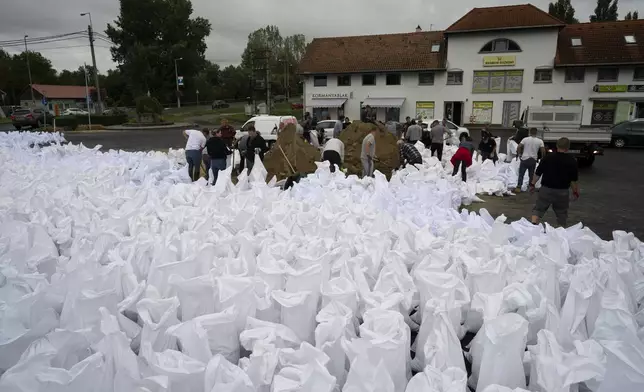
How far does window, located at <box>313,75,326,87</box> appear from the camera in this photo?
3162 cm

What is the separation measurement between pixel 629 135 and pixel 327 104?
1881 centimetres

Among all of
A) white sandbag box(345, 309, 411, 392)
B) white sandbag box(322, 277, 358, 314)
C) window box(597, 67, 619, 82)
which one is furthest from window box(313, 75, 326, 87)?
white sandbag box(345, 309, 411, 392)

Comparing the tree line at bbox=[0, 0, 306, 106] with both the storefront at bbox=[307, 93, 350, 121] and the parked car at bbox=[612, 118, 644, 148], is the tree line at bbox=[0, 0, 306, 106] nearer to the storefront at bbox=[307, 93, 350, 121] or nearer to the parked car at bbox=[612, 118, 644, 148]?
the storefront at bbox=[307, 93, 350, 121]

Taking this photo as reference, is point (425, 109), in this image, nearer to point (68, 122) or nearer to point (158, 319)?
point (68, 122)

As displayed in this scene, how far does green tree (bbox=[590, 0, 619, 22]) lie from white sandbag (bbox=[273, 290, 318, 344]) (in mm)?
52149

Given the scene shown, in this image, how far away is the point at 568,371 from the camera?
2.03 metres

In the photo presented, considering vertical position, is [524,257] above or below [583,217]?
above

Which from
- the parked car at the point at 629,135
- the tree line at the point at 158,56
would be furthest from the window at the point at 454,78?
the tree line at the point at 158,56

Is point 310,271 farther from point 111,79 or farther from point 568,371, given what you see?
point 111,79

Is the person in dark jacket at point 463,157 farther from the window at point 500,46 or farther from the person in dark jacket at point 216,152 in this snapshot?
the window at point 500,46

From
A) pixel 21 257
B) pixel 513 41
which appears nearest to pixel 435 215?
pixel 21 257

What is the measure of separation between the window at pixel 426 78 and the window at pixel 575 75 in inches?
315

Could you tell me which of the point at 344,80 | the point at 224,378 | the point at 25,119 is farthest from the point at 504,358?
the point at 25,119

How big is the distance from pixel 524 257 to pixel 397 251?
101cm
